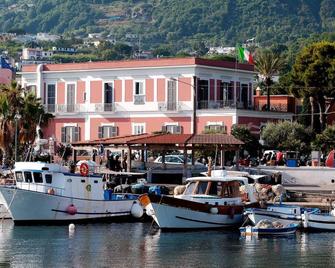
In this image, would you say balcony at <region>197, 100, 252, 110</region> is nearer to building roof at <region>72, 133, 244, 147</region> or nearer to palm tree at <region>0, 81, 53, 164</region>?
palm tree at <region>0, 81, 53, 164</region>

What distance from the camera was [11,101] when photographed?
8200 centimetres

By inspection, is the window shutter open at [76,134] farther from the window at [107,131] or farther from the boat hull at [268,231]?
the boat hull at [268,231]

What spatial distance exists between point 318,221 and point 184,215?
22.0 ft

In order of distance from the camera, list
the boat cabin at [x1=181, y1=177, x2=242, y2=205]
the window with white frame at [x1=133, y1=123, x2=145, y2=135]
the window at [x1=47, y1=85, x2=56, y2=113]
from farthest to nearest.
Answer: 1. the window at [x1=47, y1=85, x2=56, y2=113]
2. the window with white frame at [x1=133, y1=123, x2=145, y2=135]
3. the boat cabin at [x1=181, y1=177, x2=242, y2=205]

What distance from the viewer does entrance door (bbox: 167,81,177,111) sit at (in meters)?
90.4

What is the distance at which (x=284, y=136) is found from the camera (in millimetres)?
88625

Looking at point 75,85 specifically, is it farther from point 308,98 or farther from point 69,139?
point 308,98

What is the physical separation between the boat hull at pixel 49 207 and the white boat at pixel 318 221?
11425mm

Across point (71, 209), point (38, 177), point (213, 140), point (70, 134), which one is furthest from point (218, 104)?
point (38, 177)

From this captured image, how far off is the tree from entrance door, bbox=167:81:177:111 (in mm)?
12602

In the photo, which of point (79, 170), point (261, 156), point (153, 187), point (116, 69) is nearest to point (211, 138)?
point (153, 187)

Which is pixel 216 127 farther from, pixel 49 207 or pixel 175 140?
pixel 49 207

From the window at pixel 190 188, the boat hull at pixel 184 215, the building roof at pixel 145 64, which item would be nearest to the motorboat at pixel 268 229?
the boat hull at pixel 184 215

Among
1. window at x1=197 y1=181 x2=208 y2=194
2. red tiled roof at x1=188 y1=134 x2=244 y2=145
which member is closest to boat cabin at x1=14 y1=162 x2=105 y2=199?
window at x1=197 y1=181 x2=208 y2=194
